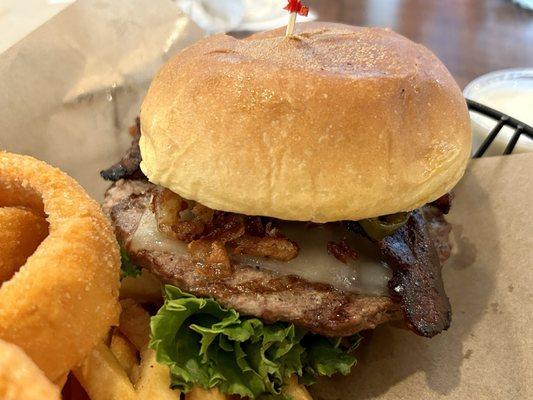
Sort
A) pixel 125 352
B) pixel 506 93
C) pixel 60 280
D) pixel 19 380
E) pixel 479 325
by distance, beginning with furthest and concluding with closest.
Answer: pixel 506 93, pixel 479 325, pixel 125 352, pixel 60 280, pixel 19 380

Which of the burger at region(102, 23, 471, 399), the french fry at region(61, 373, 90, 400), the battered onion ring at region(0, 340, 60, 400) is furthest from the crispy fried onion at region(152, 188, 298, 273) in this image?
the battered onion ring at region(0, 340, 60, 400)

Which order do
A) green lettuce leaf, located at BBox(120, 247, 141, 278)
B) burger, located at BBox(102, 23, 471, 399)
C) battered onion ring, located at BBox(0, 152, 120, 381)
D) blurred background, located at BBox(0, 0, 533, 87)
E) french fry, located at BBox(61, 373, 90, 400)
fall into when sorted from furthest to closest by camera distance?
blurred background, located at BBox(0, 0, 533, 87)
green lettuce leaf, located at BBox(120, 247, 141, 278)
french fry, located at BBox(61, 373, 90, 400)
burger, located at BBox(102, 23, 471, 399)
battered onion ring, located at BBox(0, 152, 120, 381)

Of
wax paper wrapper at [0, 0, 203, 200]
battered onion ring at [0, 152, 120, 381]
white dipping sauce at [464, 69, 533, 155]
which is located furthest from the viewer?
white dipping sauce at [464, 69, 533, 155]

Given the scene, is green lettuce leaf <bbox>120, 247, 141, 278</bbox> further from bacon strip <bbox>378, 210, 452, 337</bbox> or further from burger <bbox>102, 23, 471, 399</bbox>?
bacon strip <bbox>378, 210, 452, 337</bbox>

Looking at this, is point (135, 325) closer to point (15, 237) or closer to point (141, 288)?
point (141, 288)

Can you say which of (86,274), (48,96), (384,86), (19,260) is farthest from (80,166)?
(384,86)

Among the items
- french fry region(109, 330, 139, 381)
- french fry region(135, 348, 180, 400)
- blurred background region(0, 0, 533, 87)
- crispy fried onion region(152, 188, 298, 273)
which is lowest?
blurred background region(0, 0, 533, 87)

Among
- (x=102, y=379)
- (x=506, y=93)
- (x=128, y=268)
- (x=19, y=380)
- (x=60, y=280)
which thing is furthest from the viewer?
(x=506, y=93)

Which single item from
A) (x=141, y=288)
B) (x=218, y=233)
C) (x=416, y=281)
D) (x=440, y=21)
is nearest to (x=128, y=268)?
(x=141, y=288)
